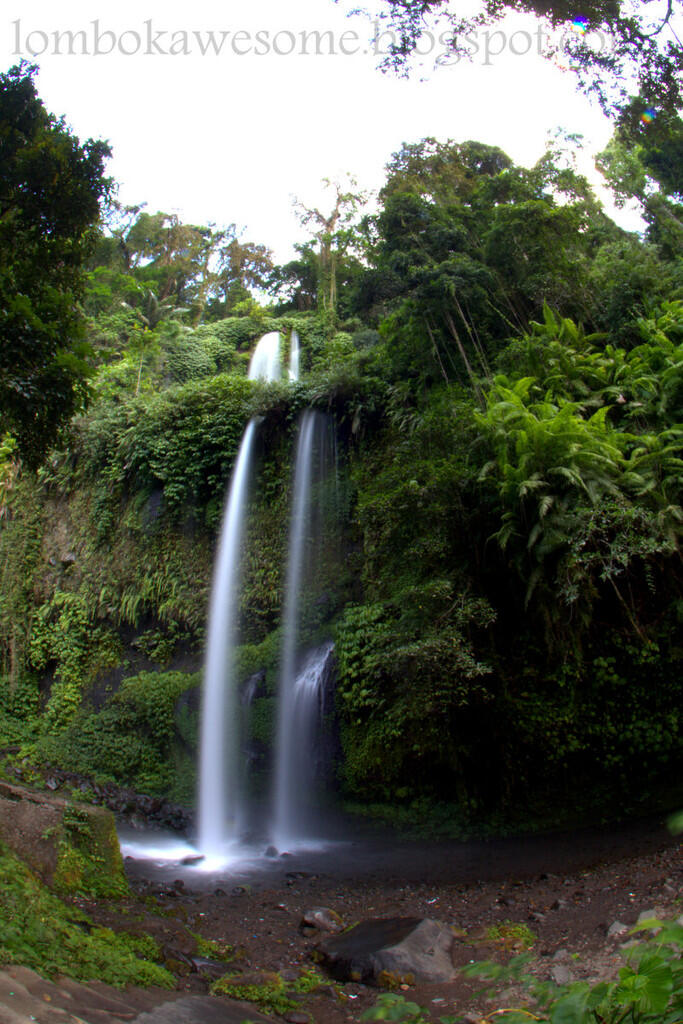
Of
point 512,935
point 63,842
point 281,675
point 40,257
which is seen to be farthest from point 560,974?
point 40,257

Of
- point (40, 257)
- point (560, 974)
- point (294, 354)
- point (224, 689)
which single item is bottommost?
point (560, 974)

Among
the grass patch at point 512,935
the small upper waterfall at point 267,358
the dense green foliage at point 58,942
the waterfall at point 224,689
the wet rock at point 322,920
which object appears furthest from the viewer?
the small upper waterfall at point 267,358

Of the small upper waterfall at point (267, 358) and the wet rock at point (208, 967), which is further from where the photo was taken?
the small upper waterfall at point (267, 358)

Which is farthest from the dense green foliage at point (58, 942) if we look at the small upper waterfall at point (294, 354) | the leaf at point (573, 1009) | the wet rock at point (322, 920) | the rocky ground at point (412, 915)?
the small upper waterfall at point (294, 354)

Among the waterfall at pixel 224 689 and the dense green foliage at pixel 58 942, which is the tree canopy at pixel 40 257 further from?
the waterfall at pixel 224 689

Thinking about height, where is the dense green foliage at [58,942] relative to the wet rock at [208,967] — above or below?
above

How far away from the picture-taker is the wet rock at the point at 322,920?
5363 millimetres

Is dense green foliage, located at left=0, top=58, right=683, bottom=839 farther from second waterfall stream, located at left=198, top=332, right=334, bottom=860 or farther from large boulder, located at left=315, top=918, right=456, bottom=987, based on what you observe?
large boulder, located at left=315, top=918, right=456, bottom=987

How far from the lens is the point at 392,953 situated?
448cm

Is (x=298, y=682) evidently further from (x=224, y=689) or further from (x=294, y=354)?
(x=294, y=354)

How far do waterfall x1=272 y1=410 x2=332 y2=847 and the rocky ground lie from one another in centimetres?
125

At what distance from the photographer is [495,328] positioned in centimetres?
1193

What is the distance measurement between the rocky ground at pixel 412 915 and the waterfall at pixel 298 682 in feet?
4.12

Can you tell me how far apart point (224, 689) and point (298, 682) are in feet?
5.16
